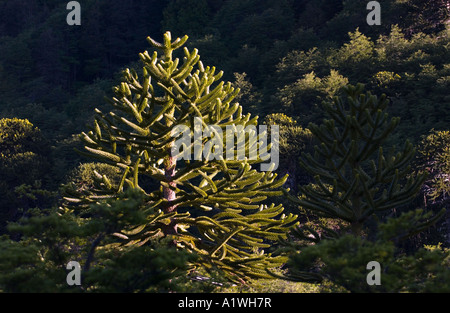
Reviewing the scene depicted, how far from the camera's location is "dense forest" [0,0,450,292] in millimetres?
11586

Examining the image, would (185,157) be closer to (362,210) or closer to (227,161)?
(227,161)

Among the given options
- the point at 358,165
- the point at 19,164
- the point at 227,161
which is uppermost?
the point at 19,164

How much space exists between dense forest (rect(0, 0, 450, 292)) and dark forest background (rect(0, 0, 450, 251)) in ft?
0.71

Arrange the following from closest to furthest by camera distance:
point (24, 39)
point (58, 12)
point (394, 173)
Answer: point (394, 173)
point (24, 39)
point (58, 12)

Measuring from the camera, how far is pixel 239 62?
68.4m

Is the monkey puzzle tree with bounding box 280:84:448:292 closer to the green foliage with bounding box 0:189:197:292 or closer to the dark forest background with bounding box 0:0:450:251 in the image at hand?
the green foliage with bounding box 0:189:197:292

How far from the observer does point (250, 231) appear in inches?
560

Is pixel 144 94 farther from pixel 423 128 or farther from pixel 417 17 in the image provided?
pixel 417 17

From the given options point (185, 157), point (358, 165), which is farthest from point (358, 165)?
point (185, 157)

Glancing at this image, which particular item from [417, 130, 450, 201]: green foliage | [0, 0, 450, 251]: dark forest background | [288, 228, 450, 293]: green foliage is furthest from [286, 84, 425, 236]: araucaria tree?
[417, 130, 450, 201]: green foliage

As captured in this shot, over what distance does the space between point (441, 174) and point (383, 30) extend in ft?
112

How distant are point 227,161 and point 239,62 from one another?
55713 millimetres

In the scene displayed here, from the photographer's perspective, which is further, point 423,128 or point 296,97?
point 296,97

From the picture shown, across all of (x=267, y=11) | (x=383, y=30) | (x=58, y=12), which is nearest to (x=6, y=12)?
(x=58, y=12)
